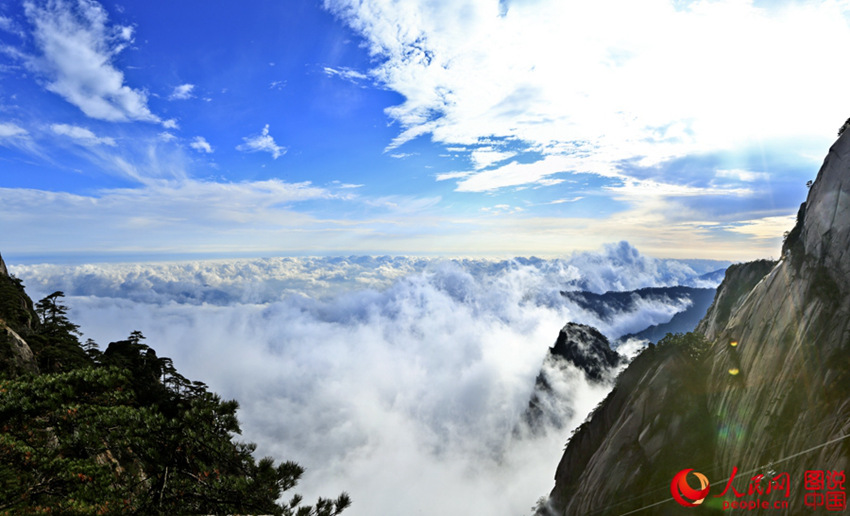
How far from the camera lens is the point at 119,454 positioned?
1339 cm

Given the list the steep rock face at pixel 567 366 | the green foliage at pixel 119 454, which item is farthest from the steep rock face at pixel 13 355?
the steep rock face at pixel 567 366

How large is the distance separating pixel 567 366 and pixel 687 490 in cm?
12971

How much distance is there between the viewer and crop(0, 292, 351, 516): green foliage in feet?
40.5

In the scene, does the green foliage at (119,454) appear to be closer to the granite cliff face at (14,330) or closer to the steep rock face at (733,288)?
the granite cliff face at (14,330)

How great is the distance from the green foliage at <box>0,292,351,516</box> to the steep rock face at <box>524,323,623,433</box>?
15734cm

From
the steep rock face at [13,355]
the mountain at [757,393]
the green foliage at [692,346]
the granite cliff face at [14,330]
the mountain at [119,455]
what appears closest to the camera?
the mountain at [119,455]

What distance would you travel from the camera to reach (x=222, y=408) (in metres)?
13.7

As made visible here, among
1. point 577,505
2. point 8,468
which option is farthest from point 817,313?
point 8,468

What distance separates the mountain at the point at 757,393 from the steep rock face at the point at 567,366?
111155 mm

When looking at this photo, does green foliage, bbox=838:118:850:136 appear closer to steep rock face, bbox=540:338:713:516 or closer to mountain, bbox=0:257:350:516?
steep rock face, bbox=540:338:713:516

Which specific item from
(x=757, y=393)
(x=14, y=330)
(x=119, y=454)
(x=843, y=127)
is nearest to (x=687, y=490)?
(x=757, y=393)

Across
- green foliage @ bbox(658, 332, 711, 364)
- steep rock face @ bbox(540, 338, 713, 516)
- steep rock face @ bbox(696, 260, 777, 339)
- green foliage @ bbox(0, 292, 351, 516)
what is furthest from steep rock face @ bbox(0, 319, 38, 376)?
steep rock face @ bbox(696, 260, 777, 339)

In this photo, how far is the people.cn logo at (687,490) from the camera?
100 ft

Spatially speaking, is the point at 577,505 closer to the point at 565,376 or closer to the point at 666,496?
the point at 666,496
